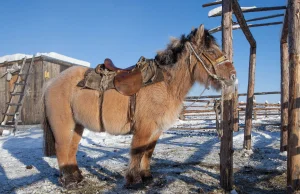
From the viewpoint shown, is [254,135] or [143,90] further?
[254,135]

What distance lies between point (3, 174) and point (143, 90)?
3.34m

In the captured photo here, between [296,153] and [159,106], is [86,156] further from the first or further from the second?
[296,153]

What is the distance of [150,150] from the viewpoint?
4.34 metres

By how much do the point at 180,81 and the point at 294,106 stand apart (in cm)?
167

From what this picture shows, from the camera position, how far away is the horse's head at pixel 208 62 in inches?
143

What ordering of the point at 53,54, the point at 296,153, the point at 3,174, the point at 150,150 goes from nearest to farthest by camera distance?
the point at 296,153 < the point at 150,150 < the point at 3,174 < the point at 53,54

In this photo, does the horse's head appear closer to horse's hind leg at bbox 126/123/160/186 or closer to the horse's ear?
the horse's ear

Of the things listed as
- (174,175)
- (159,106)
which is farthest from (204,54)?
(174,175)

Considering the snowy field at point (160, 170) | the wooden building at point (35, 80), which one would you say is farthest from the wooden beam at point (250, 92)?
the wooden building at point (35, 80)

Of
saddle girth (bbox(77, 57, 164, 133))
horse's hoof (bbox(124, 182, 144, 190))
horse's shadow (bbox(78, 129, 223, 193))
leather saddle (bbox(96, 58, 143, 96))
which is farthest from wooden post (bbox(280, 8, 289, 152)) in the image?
leather saddle (bbox(96, 58, 143, 96))

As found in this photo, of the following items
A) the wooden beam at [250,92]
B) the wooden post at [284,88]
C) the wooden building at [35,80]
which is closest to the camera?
the wooden post at [284,88]

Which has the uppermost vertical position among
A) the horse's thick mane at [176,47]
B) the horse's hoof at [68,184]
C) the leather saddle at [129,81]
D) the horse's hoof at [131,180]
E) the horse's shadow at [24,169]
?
the horse's thick mane at [176,47]

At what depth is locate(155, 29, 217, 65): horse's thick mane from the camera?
152 inches

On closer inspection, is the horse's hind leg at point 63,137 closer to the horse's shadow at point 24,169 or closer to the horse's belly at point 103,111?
the horse's belly at point 103,111
